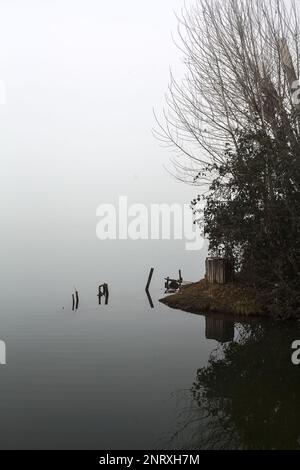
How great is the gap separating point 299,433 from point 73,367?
5.09 meters

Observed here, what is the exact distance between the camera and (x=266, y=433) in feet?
19.4

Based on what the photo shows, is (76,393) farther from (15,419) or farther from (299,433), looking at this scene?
(299,433)

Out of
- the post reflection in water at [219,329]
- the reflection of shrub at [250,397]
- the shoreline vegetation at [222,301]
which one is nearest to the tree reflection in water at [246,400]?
the reflection of shrub at [250,397]

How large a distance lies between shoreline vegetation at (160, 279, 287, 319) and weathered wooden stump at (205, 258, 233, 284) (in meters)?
0.22

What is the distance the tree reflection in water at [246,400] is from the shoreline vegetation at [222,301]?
315 centimetres

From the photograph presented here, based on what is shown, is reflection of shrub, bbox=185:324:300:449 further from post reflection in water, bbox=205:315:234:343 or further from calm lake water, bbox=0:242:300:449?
post reflection in water, bbox=205:315:234:343

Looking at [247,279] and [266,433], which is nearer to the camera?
[266,433]

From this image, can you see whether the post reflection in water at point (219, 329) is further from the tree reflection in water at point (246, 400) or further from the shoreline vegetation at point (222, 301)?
the shoreline vegetation at point (222, 301)

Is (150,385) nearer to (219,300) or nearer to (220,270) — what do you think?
(219,300)

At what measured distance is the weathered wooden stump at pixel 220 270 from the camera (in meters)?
16.8

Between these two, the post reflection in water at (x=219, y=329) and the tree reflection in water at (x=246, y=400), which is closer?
the tree reflection in water at (x=246, y=400)

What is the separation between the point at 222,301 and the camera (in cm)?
1578

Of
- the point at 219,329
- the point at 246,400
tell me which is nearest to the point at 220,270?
the point at 219,329
